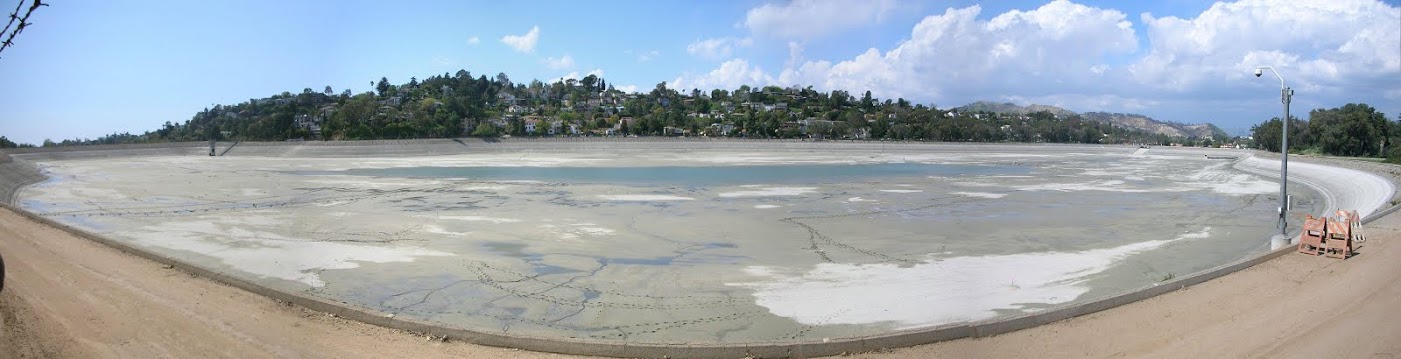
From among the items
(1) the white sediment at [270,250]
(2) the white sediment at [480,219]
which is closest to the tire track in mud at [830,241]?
(2) the white sediment at [480,219]

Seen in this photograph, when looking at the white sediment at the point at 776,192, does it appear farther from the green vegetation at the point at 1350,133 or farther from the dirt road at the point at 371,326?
the green vegetation at the point at 1350,133

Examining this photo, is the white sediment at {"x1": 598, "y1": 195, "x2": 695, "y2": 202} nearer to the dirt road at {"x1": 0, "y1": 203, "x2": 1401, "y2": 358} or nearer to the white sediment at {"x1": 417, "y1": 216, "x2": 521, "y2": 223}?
the white sediment at {"x1": 417, "y1": 216, "x2": 521, "y2": 223}

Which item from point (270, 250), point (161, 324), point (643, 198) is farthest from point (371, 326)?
point (643, 198)

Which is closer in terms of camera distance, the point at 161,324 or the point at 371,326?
the point at 161,324

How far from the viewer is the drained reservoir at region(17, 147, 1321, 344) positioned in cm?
990

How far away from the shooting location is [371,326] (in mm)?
8336

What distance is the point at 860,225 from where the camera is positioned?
18969 millimetres

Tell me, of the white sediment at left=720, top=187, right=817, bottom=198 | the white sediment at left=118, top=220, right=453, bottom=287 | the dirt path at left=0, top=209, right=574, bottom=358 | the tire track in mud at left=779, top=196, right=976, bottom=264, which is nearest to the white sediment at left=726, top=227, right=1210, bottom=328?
the tire track in mud at left=779, top=196, right=976, bottom=264

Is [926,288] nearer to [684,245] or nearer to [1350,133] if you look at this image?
[684,245]

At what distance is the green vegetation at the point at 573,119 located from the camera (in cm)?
8400

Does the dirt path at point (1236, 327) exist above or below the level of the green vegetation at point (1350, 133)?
below

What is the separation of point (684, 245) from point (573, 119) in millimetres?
117640

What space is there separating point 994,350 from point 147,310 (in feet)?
29.6

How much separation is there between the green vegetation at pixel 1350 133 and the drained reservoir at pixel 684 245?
39.5m
